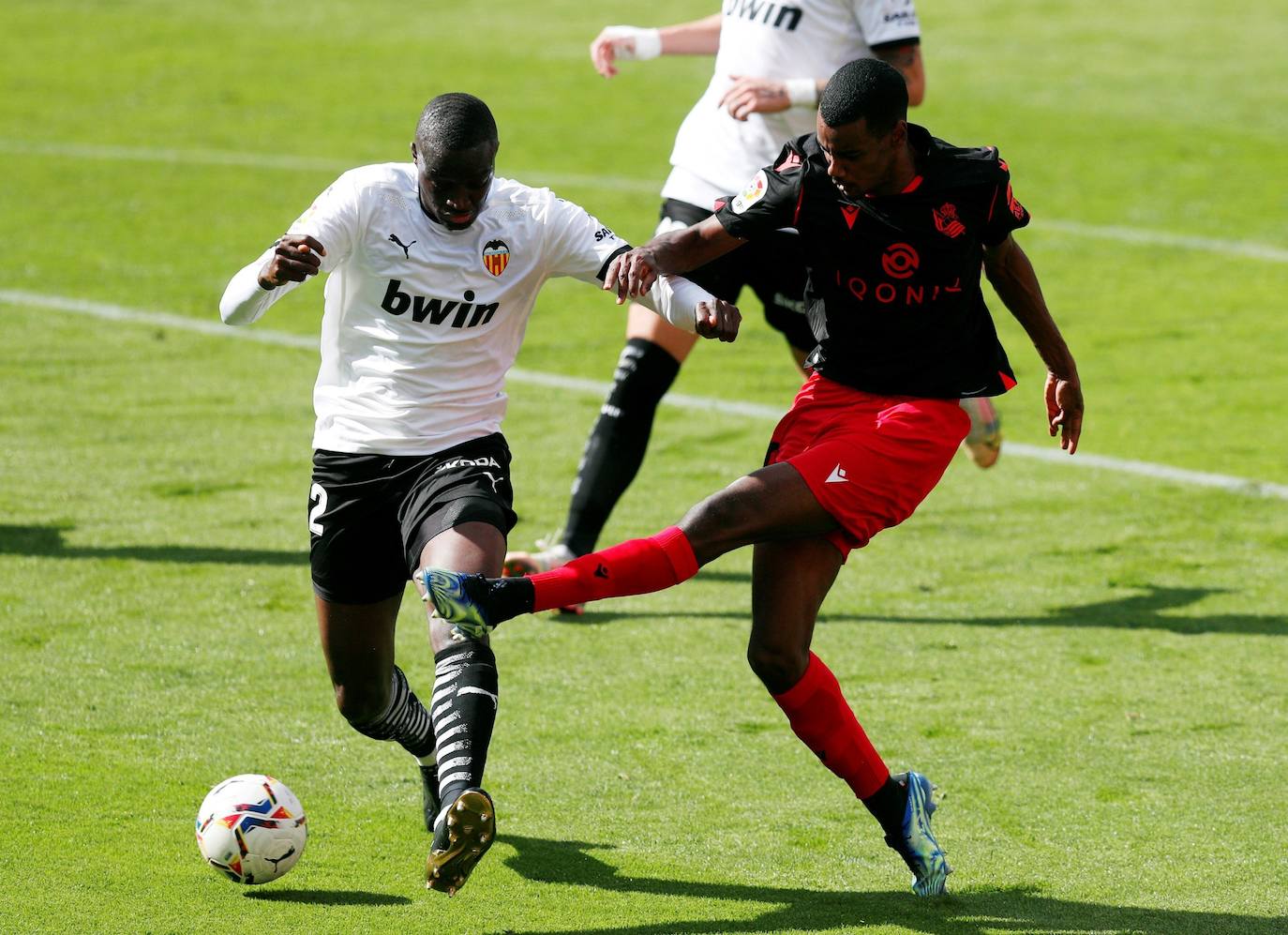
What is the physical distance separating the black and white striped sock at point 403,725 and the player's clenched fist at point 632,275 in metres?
1.24

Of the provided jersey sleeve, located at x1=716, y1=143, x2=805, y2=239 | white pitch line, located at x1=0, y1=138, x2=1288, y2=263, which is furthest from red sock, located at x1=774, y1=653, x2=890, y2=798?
white pitch line, located at x1=0, y1=138, x2=1288, y2=263

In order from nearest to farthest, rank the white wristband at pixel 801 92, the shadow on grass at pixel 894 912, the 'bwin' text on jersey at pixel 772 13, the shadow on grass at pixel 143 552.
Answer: the shadow on grass at pixel 894 912
the white wristband at pixel 801 92
the 'bwin' text on jersey at pixel 772 13
the shadow on grass at pixel 143 552

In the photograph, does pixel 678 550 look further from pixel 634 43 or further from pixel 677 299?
pixel 634 43

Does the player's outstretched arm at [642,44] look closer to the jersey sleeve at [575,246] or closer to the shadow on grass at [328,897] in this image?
the jersey sleeve at [575,246]

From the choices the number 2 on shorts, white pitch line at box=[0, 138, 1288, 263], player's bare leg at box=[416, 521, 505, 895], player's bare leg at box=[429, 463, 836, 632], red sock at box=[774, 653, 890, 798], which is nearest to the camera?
player's bare leg at box=[416, 521, 505, 895]

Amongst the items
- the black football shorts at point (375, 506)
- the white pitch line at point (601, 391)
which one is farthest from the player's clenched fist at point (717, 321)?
the white pitch line at point (601, 391)

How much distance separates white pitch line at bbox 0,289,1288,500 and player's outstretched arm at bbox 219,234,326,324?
554 cm

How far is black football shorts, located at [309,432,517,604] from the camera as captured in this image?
475cm

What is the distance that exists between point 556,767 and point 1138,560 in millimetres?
3326

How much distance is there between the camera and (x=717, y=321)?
4750mm

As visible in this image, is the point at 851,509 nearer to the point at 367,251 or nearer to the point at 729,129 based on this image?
the point at 367,251

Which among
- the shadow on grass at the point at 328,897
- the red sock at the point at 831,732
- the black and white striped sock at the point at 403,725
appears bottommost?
the shadow on grass at the point at 328,897

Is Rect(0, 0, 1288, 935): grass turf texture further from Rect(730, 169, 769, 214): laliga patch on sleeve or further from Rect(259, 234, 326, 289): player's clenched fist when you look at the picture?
Rect(730, 169, 769, 214): laliga patch on sleeve

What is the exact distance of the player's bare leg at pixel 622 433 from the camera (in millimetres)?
7199
